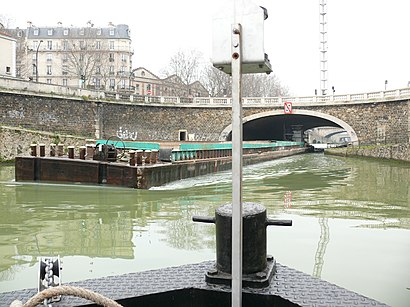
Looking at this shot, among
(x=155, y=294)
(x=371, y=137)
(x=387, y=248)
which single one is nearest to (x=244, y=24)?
(x=155, y=294)

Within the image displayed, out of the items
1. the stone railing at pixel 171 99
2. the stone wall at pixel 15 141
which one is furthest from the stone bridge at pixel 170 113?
the stone wall at pixel 15 141

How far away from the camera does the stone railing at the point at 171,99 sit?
1015 inches

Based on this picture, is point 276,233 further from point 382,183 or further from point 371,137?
point 371,137

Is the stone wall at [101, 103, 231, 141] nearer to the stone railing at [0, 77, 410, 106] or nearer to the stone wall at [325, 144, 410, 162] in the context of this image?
the stone railing at [0, 77, 410, 106]

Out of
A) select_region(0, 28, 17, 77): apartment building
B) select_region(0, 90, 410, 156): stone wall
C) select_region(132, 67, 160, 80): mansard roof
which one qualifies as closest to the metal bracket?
select_region(0, 90, 410, 156): stone wall

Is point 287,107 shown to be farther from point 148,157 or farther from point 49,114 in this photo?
point 148,157

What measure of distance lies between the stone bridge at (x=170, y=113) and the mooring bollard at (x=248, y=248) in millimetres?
24872

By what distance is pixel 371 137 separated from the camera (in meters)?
32.8

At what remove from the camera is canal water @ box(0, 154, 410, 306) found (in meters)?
4.28

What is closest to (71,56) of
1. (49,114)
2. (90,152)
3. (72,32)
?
(72,32)

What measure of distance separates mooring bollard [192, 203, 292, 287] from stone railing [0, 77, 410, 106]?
81.7ft

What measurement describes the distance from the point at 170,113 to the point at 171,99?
8.85 feet

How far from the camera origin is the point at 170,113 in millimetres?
34844

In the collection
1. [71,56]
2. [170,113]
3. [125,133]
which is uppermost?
[71,56]
